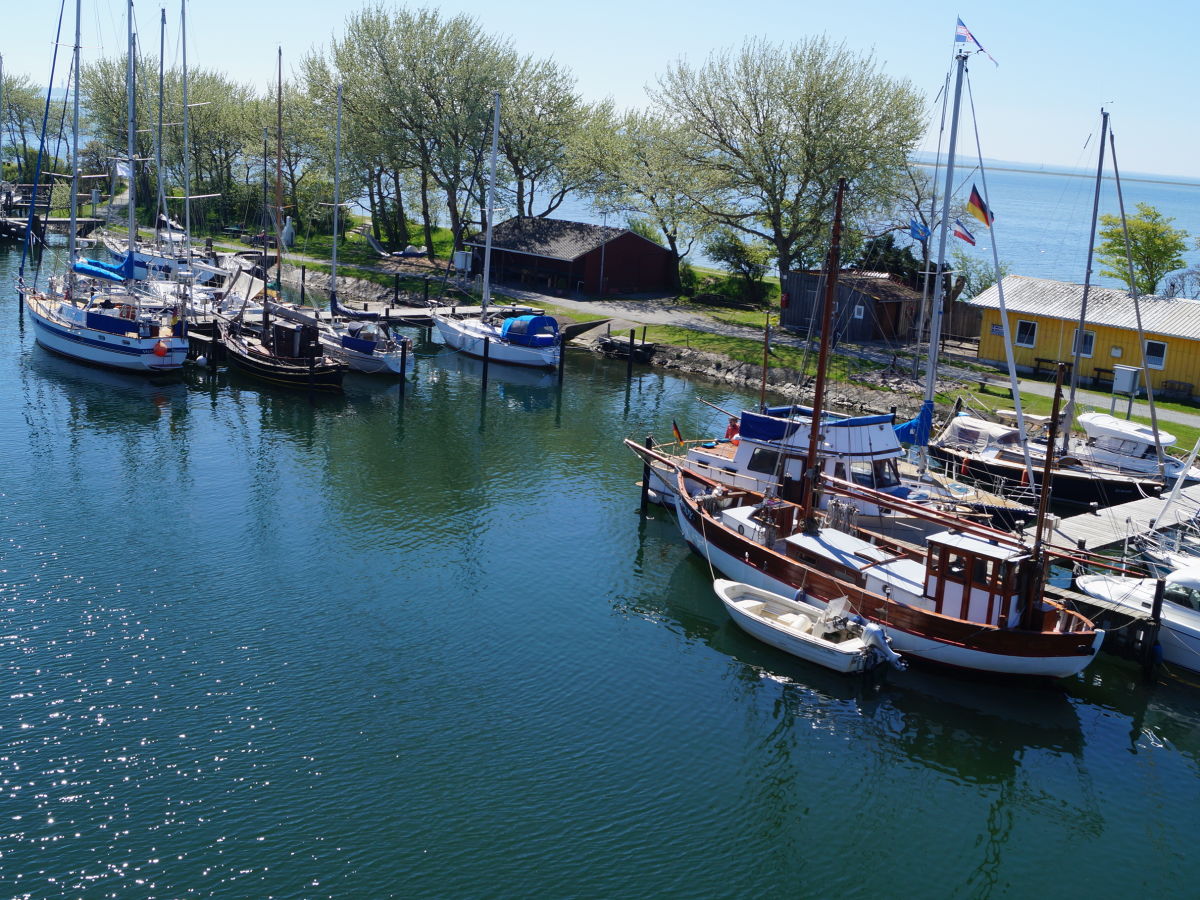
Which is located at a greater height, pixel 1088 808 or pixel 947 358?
pixel 947 358

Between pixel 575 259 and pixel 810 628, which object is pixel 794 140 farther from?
pixel 810 628

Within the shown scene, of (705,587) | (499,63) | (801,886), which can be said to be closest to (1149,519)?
(705,587)

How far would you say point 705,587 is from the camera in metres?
33.8

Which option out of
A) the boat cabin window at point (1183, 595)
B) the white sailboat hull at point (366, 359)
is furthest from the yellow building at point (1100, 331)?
the white sailboat hull at point (366, 359)

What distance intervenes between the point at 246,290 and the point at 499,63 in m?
29.2

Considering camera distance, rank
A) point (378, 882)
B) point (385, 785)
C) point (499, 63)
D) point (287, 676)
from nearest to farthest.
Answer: point (378, 882), point (385, 785), point (287, 676), point (499, 63)

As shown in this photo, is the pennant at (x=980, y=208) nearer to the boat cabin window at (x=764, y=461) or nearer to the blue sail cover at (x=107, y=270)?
the boat cabin window at (x=764, y=461)

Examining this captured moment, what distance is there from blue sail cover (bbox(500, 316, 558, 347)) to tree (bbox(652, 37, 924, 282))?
581 inches

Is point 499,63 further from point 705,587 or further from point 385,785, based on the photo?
point 385,785

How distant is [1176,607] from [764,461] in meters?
13.4

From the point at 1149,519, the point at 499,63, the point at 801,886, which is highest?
the point at 499,63

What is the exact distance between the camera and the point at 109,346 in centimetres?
5459

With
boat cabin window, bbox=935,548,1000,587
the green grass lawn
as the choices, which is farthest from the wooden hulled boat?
boat cabin window, bbox=935,548,1000,587

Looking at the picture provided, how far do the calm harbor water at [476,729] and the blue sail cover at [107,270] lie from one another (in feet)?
83.4
